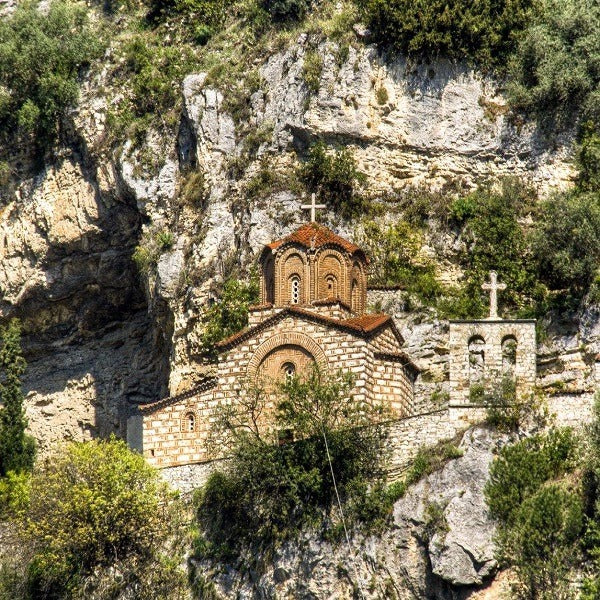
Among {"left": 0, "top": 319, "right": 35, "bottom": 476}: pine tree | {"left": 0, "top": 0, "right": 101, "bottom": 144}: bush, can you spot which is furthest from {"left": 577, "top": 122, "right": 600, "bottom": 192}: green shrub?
{"left": 0, "top": 319, "right": 35, "bottom": 476}: pine tree

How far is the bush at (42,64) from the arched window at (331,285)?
14077mm

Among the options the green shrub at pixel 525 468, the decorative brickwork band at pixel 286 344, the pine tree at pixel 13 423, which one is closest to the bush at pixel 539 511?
the green shrub at pixel 525 468

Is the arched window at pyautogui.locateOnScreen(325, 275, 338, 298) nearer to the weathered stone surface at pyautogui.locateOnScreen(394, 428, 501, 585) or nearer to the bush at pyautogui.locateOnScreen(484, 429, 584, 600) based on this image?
the weathered stone surface at pyautogui.locateOnScreen(394, 428, 501, 585)

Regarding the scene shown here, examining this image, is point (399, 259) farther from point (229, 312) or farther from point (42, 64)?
point (42, 64)

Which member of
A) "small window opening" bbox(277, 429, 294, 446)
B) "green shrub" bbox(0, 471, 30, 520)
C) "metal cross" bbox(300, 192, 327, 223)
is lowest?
"green shrub" bbox(0, 471, 30, 520)

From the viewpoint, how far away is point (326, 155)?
5794cm

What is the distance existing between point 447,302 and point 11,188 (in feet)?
56.7

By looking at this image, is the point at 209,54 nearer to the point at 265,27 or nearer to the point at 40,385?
the point at 265,27

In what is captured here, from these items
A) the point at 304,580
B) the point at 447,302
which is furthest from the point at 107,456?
the point at 447,302

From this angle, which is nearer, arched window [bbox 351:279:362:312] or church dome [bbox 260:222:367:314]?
church dome [bbox 260:222:367:314]

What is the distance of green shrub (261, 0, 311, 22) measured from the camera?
6194cm

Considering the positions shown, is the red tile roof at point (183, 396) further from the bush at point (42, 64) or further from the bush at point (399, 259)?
the bush at point (42, 64)

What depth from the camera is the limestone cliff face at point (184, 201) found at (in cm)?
5734

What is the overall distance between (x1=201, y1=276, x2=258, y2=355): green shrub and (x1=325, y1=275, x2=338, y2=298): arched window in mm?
2720
